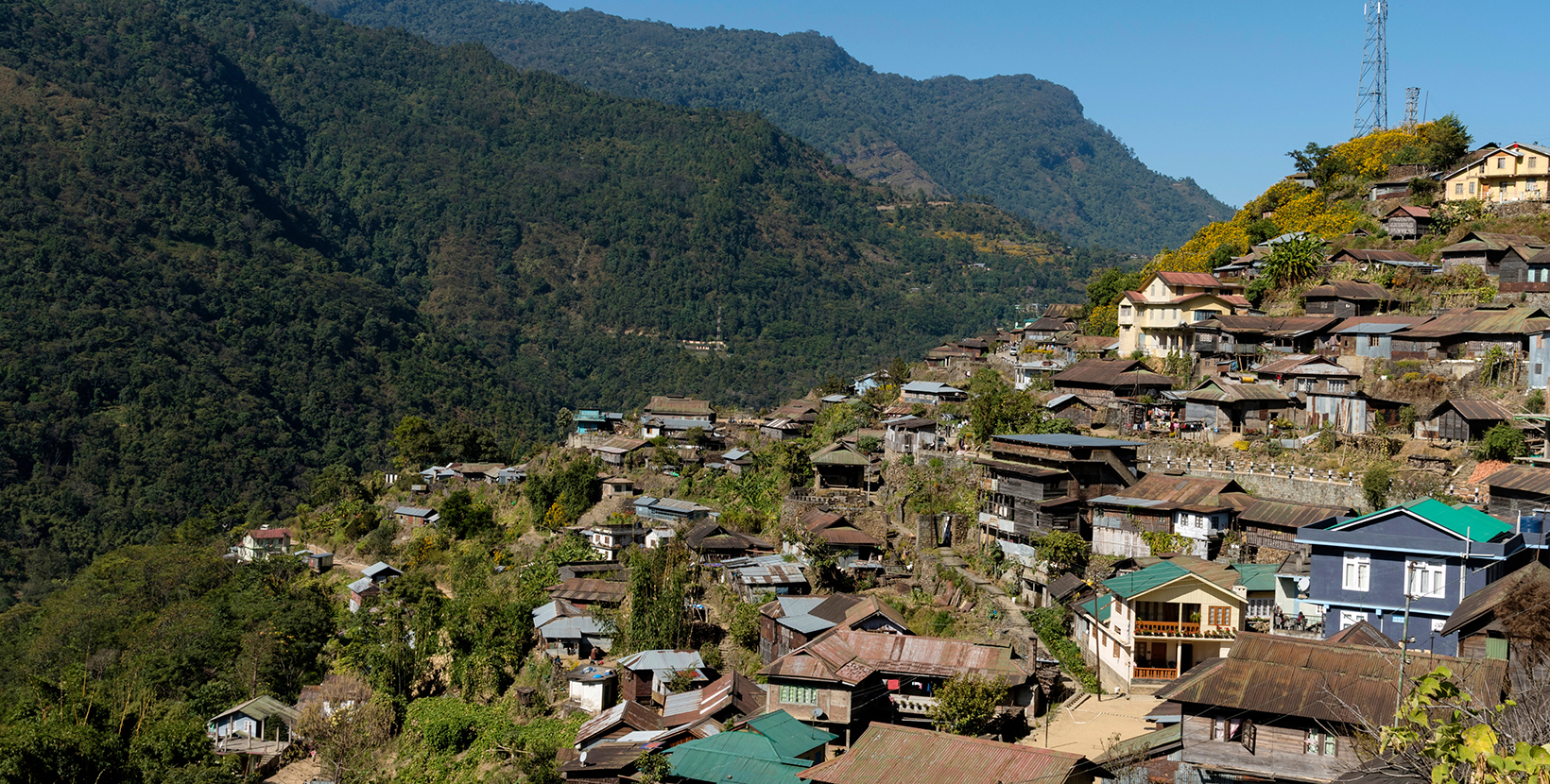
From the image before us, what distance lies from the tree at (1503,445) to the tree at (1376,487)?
2.82 m

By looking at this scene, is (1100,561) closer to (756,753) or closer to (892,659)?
(892,659)

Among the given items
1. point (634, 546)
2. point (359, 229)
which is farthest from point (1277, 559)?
point (359, 229)

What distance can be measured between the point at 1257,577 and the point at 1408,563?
3.41 metres

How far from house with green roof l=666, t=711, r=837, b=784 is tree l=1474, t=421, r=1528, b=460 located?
1887cm

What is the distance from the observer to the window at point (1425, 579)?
23.8m

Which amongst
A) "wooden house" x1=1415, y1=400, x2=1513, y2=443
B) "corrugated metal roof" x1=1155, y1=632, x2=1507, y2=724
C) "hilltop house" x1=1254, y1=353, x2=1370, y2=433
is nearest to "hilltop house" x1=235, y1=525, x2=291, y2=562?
"hilltop house" x1=1254, y1=353, x2=1370, y2=433

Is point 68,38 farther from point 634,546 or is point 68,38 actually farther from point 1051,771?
point 1051,771

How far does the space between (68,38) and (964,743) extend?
571 feet

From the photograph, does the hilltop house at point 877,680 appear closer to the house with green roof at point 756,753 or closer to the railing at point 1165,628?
the house with green roof at point 756,753

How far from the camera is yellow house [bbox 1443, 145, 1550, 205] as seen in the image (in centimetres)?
4481

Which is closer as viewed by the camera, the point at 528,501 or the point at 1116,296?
the point at 528,501

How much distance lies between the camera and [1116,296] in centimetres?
5738

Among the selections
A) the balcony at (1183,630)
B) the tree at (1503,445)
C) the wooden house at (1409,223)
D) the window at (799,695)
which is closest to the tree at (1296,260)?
the wooden house at (1409,223)

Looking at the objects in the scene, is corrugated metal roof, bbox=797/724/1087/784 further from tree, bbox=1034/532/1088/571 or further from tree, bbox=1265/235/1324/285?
tree, bbox=1265/235/1324/285
